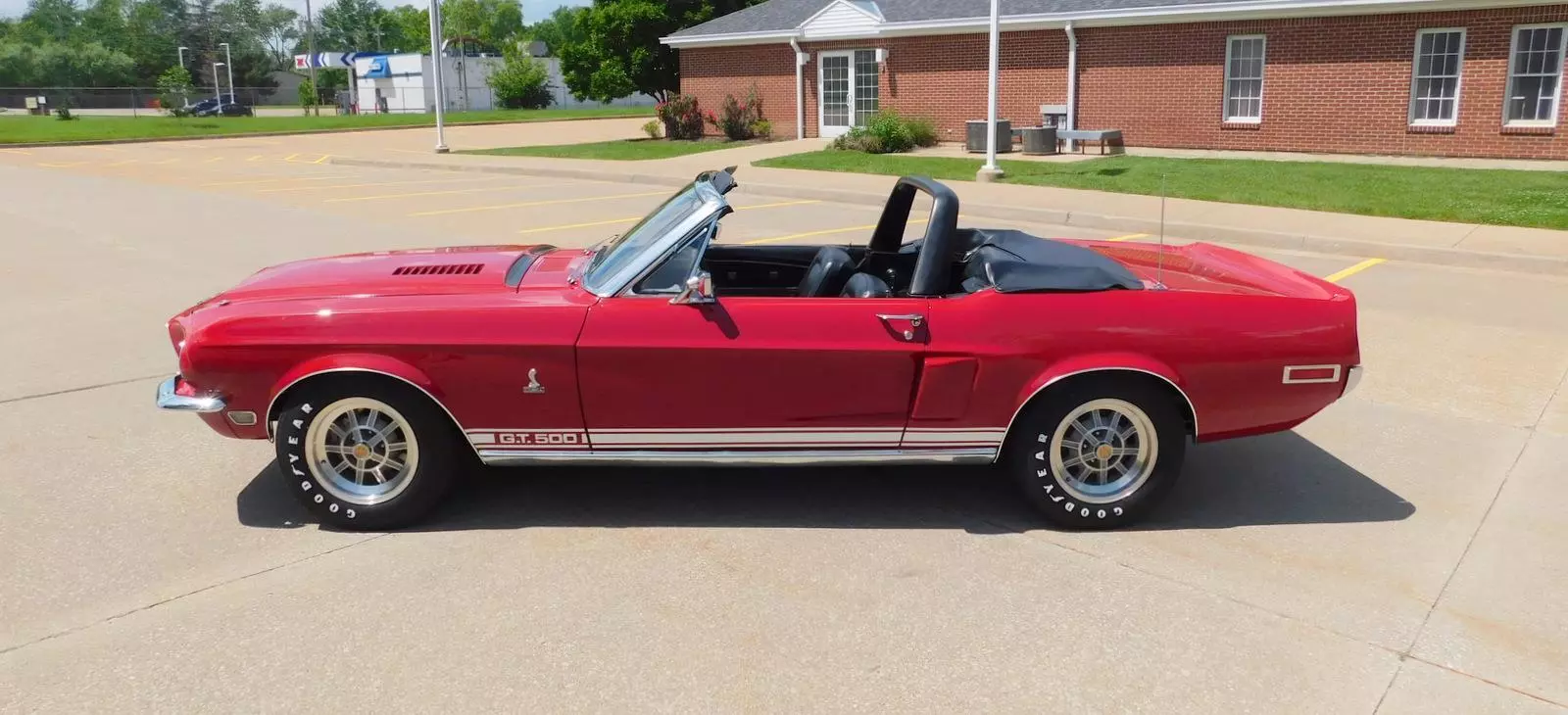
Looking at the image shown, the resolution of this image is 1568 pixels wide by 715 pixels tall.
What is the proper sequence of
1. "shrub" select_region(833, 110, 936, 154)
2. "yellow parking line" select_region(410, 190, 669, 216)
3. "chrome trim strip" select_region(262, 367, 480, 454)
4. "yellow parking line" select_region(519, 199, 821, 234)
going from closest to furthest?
"chrome trim strip" select_region(262, 367, 480, 454) → "yellow parking line" select_region(519, 199, 821, 234) → "yellow parking line" select_region(410, 190, 669, 216) → "shrub" select_region(833, 110, 936, 154)

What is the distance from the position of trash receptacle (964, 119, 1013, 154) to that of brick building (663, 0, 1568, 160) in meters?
2.06

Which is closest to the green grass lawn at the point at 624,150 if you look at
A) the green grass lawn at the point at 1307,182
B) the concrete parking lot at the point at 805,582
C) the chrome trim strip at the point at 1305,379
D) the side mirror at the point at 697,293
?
the green grass lawn at the point at 1307,182

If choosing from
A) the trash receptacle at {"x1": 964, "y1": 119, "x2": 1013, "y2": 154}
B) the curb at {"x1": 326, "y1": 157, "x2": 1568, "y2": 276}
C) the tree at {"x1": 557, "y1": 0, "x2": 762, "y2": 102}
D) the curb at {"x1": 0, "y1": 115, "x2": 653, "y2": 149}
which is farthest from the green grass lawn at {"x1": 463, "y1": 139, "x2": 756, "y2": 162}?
the curb at {"x1": 0, "y1": 115, "x2": 653, "y2": 149}

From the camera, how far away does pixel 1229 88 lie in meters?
23.0

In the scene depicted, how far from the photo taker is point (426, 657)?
11.8 ft

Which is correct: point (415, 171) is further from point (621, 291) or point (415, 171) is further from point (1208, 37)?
point (621, 291)

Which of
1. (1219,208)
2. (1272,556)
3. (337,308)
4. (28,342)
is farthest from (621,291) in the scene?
(1219,208)

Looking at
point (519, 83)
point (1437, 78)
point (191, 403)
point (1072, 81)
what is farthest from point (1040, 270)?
point (519, 83)

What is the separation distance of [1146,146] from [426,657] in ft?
74.3

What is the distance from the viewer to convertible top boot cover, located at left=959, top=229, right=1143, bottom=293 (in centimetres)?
454

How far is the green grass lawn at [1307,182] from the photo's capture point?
14039 mm

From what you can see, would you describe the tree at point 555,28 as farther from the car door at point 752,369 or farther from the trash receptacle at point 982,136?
the car door at point 752,369

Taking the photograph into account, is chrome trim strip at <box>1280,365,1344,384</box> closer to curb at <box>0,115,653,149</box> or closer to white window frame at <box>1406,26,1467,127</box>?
white window frame at <box>1406,26,1467,127</box>

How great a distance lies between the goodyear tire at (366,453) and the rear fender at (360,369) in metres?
0.07
